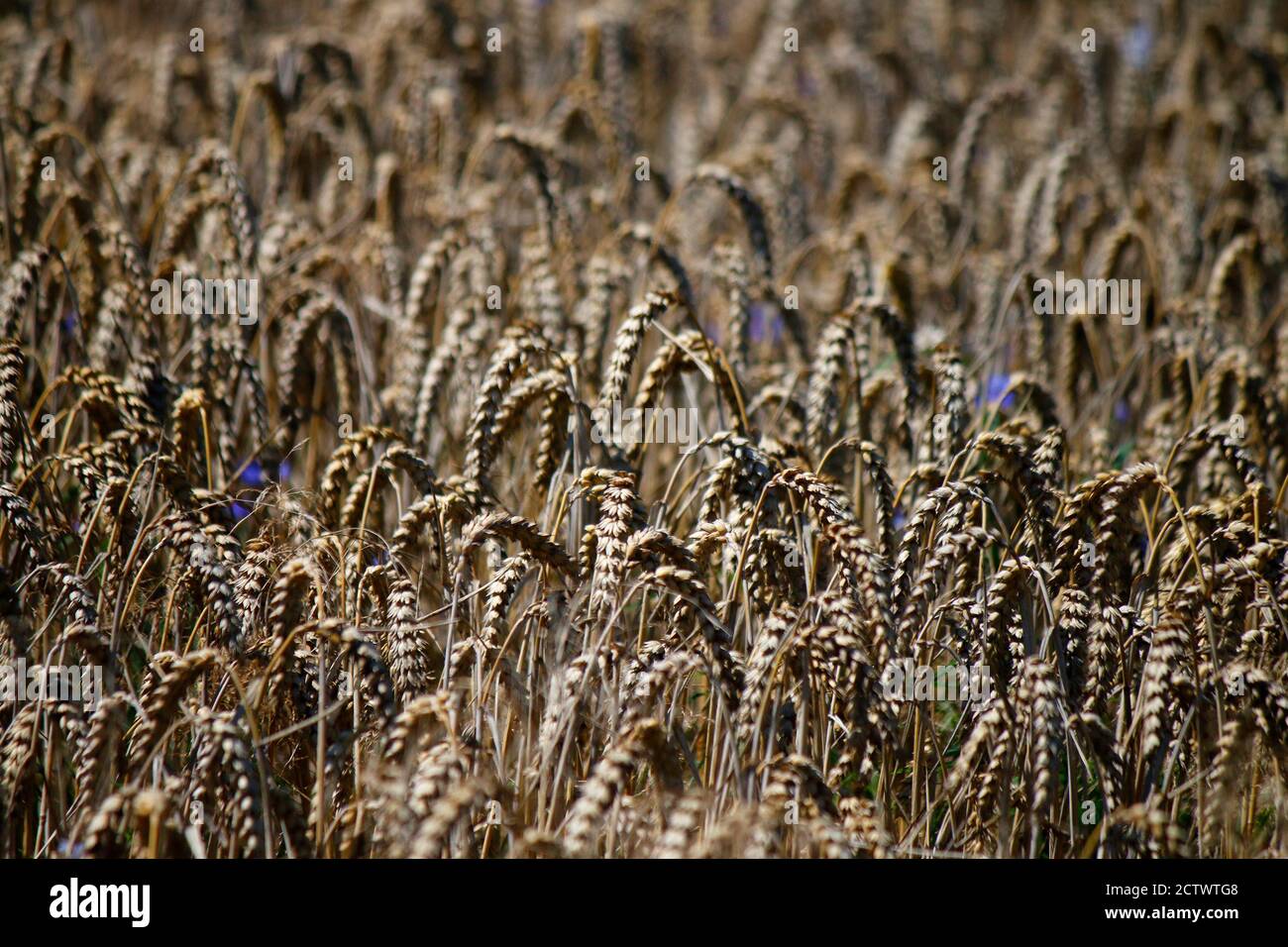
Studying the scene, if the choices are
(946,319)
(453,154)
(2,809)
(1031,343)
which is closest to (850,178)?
(946,319)

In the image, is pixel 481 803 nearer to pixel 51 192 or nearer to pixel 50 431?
pixel 50 431

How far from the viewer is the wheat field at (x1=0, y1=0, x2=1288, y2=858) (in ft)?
6.49

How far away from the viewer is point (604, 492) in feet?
7.40

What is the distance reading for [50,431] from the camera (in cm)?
266

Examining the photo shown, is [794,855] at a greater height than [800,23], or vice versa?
[800,23]

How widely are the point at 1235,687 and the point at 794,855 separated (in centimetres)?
92

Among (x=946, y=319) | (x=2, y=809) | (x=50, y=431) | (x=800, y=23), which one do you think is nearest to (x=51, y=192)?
(x=50, y=431)

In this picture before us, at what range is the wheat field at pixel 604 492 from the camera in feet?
6.49

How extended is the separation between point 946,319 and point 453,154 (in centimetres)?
237

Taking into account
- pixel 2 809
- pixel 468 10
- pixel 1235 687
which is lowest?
pixel 2 809

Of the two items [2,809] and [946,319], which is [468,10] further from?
[2,809]

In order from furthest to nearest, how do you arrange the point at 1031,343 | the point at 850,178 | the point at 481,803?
the point at 850,178 → the point at 1031,343 → the point at 481,803
